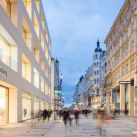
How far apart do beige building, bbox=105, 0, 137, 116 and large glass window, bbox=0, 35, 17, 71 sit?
93.1ft

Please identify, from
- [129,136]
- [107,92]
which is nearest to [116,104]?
[107,92]

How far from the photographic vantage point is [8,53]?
35.0m

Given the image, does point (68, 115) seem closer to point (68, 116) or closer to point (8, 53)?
point (68, 116)

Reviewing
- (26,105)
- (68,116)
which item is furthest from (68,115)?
(26,105)

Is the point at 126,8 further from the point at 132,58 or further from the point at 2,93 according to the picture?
the point at 2,93

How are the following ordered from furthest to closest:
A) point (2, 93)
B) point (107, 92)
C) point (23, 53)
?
point (107, 92) → point (23, 53) → point (2, 93)

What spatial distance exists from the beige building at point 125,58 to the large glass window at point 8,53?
93.1 feet

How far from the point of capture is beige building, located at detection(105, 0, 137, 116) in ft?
203

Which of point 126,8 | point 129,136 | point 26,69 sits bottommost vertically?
point 129,136

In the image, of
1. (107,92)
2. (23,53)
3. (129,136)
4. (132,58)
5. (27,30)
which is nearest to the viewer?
(129,136)

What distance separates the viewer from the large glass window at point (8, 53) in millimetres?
31784

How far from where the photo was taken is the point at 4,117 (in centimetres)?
3659

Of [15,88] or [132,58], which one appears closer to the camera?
[15,88]

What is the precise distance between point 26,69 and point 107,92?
55148mm
